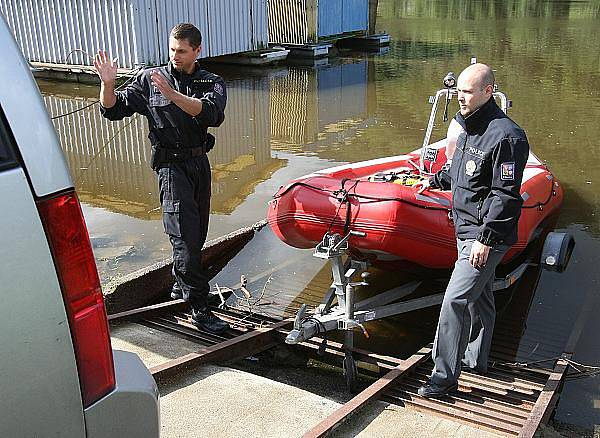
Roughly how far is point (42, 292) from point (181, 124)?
2.41 meters

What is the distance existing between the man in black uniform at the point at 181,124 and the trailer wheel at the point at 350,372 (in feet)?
2.41

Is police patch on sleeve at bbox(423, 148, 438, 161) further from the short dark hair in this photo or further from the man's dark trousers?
the short dark hair

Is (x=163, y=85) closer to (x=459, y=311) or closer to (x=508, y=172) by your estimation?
(x=508, y=172)

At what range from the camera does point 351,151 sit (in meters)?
8.94

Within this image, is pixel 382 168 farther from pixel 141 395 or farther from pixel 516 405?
pixel 141 395

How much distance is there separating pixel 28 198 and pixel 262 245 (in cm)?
436

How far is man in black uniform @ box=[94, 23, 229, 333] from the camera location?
3.62m

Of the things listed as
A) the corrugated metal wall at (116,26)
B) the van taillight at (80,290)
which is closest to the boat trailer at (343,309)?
the van taillight at (80,290)

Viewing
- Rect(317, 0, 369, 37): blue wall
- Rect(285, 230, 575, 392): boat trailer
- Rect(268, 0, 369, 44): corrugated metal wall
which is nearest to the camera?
Rect(285, 230, 575, 392): boat trailer

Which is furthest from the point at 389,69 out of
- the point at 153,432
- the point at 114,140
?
the point at 153,432

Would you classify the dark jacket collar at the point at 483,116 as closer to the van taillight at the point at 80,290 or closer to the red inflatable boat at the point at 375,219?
the red inflatable boat at the point at 375,219

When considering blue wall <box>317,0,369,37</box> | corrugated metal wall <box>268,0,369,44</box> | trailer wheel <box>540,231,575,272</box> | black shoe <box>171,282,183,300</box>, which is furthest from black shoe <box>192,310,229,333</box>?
blue wall <box>317,0,369,37</box>

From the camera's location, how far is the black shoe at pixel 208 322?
3.85 metres

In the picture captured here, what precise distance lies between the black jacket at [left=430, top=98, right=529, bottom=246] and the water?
1.23 metres
